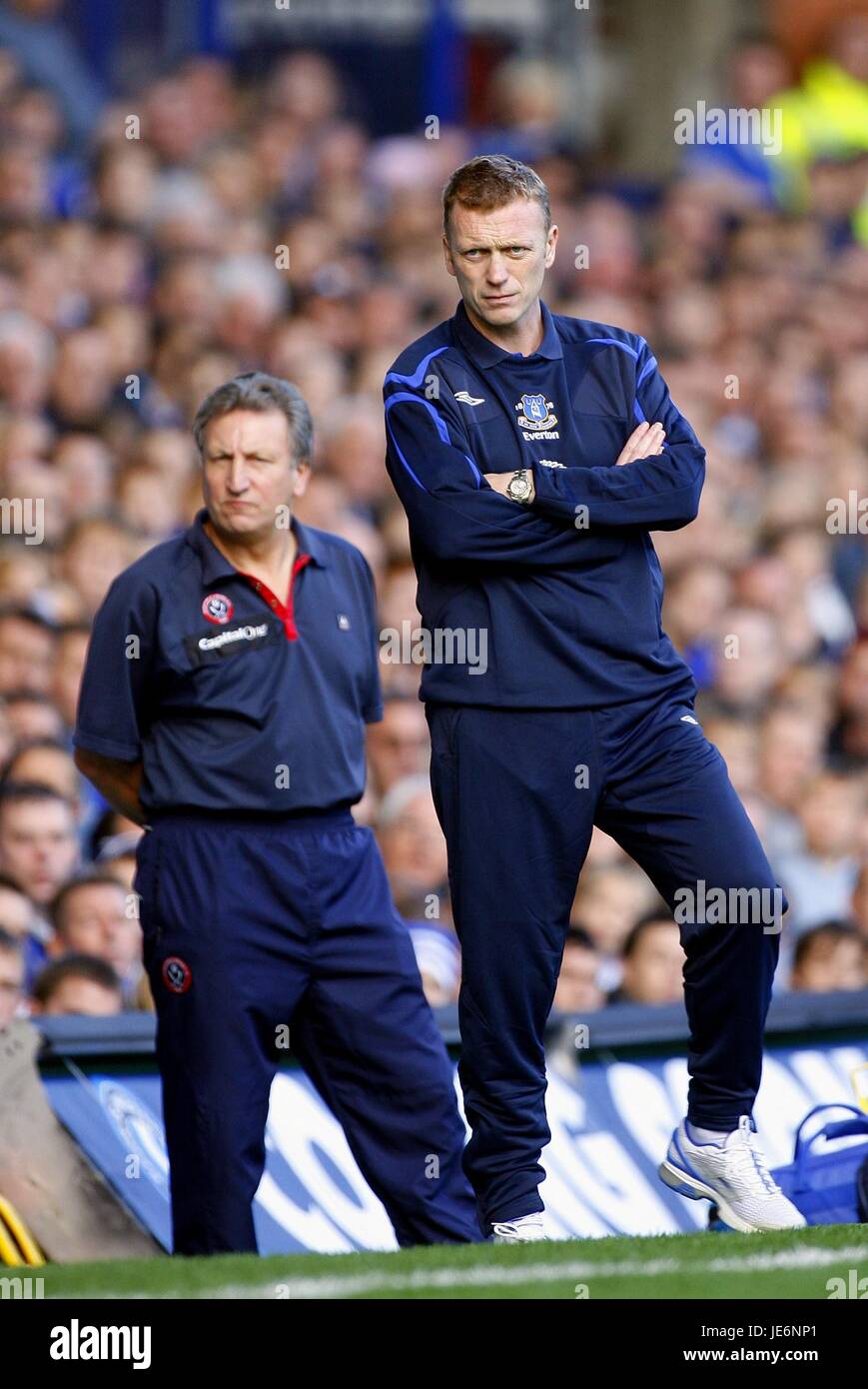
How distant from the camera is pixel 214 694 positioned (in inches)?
181

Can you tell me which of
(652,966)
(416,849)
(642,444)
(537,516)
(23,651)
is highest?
(642,444)

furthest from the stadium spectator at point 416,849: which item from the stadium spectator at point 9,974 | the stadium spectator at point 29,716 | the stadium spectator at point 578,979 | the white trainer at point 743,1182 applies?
the white trainer at point 743,1182

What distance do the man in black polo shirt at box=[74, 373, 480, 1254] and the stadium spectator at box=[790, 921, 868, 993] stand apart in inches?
98.2

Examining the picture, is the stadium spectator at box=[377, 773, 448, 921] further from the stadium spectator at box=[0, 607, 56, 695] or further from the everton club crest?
the everton club crest

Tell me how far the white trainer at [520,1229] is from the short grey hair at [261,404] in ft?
5.54

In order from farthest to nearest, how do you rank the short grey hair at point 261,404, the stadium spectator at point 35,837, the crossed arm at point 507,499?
1. the stadium spectator at point 35,837
2. the short grey hair at point 261,404
3. the crossed arm at point 507,499

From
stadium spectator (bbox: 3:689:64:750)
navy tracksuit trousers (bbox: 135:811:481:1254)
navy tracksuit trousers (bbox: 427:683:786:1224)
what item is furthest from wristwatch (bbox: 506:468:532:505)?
stadium spectator (bbox: 3:689:64:750)

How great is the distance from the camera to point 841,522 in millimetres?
9422

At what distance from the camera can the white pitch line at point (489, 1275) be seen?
11.5ft

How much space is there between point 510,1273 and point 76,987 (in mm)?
2446

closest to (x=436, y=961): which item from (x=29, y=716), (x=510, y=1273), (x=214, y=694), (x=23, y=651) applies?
(x=29, y=716)

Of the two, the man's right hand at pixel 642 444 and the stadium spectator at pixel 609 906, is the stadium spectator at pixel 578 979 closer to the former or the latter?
the stadium spectator at pixel 609 906

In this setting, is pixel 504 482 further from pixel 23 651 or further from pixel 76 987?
pixel 23 651
